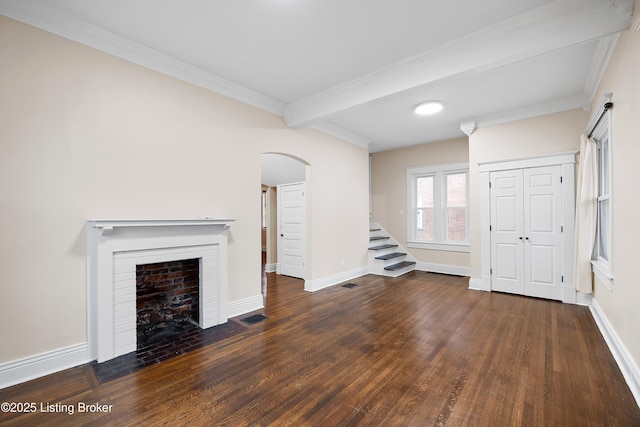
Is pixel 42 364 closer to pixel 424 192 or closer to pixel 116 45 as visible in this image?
pixel 116 45

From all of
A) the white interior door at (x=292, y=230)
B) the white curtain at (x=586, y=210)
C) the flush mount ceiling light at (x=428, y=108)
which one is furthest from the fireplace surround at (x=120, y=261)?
the white curtain at (x=586, y=210)

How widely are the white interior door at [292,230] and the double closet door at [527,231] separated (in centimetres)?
343

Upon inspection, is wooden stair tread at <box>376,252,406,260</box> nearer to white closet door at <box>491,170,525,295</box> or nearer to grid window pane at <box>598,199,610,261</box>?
white closet door at <box>491,170,525,295</box>

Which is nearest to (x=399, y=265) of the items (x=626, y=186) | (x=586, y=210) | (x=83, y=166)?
(x=586, y=210)

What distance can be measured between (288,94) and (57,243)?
10.0 feet

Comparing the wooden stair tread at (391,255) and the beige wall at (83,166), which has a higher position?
the beige wall at (83,166)

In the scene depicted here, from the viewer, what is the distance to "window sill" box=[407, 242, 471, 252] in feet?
20.1

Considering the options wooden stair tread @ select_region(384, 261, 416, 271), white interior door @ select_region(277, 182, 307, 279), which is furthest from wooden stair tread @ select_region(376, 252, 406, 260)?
white interior door @ select_region(277, 182, 307, 279)

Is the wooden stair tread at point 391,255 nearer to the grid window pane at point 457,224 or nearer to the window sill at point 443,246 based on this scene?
the window sill at point 443,246

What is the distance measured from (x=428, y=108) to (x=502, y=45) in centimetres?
173

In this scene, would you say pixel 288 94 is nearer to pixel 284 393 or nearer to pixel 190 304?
pixel 190 304

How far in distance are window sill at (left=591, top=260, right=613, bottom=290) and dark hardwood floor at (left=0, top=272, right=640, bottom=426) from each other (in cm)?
57

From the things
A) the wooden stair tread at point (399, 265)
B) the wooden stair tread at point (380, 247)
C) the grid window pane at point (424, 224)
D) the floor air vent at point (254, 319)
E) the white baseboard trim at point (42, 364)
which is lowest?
the floor air vent at point (254, 319)

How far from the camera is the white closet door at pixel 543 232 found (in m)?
4.29
